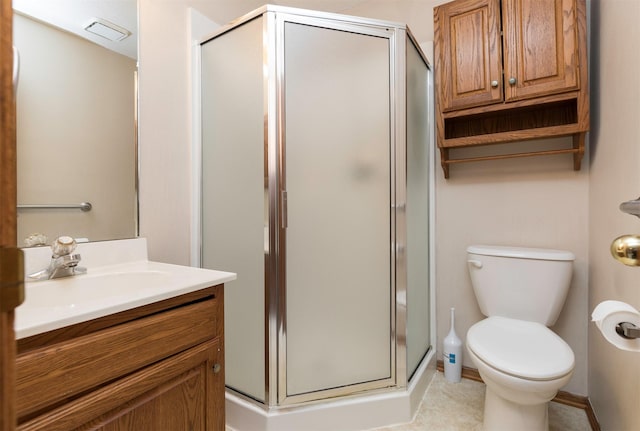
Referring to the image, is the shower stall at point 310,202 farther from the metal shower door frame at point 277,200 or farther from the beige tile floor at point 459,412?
the beige tile floor at point 459,412

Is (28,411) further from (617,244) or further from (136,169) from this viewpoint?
(617,244)

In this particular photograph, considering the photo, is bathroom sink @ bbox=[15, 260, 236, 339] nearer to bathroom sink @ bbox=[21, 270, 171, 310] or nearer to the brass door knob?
bathroom sink @ bbox=[21, 270, 171, 310]

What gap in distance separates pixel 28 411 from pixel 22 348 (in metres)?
0.12

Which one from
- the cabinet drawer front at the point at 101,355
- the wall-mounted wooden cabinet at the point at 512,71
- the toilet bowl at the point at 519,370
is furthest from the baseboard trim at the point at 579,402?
the cabinet drawer front at the point at 101,355

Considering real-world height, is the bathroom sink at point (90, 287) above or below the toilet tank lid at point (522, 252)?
below

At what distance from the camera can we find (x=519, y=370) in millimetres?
1104

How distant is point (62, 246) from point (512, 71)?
2.03m

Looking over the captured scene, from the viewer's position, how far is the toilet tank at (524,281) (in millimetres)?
1479

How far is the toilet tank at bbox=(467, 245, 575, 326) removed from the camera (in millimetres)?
1479

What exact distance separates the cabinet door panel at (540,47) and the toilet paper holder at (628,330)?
1165 millimetres

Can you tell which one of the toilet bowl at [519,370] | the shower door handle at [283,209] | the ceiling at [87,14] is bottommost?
the toilet bowl at [519,370]

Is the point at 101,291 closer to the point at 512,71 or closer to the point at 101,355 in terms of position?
the point at 101,355

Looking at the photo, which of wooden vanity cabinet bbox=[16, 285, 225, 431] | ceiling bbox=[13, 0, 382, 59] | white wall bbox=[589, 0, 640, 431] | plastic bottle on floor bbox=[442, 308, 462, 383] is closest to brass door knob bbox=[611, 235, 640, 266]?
white wall bbox=[589, 0, 640, 431]

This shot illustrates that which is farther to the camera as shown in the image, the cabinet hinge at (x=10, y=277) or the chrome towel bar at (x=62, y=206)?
the chrome towel bar at (x=62, y=206)
